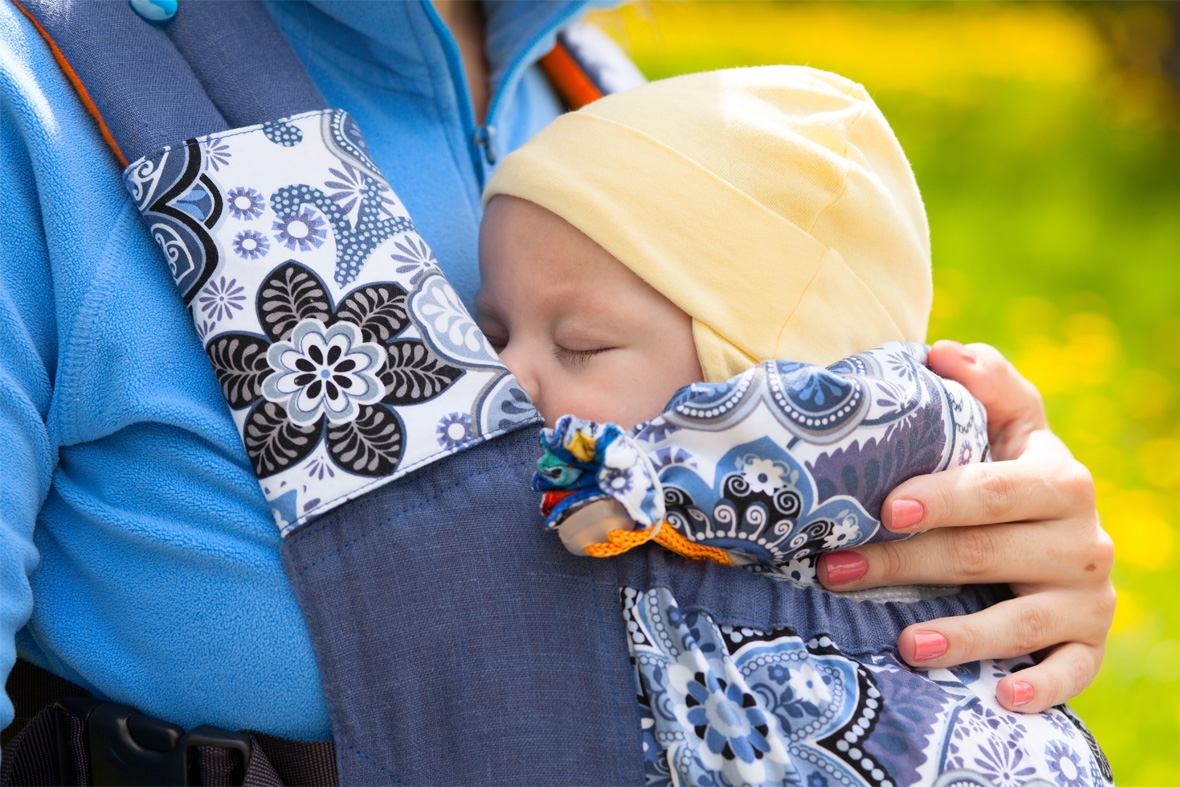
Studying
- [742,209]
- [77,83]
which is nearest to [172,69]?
[77,83]

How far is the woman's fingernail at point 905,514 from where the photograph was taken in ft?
4.21

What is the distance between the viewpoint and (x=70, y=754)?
1241mm

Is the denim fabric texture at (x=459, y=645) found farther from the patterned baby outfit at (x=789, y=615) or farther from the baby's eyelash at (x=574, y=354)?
the baby's eyelash at (x=574, y=354)

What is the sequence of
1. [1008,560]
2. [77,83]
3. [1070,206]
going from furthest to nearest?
[1070,206] → [1008,560] → [77,83]

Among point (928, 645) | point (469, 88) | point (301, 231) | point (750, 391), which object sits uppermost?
point (469, 88)

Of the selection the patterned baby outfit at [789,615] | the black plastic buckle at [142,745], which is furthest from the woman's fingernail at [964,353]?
the black plastic buckle at [142,745]

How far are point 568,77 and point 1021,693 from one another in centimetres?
142

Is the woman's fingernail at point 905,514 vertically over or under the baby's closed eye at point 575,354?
under

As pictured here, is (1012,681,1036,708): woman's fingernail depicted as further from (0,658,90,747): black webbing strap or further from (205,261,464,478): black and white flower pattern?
(0,658,90,747): black webbing strap

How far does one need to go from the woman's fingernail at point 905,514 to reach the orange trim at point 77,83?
1041 millimetres

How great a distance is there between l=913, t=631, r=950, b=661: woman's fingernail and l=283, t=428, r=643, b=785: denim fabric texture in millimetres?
360

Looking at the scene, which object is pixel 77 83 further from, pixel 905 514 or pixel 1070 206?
pixel 1070 206

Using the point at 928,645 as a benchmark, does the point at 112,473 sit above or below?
above

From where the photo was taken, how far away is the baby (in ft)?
3.82
